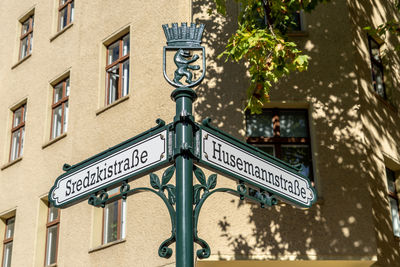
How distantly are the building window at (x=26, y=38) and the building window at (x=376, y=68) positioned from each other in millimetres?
9360

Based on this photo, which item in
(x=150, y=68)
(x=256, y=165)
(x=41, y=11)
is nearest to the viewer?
(x=256, y=165)

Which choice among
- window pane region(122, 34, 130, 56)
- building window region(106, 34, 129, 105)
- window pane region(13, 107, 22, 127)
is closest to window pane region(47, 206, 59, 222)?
building window region(106, 34, 129, 105)

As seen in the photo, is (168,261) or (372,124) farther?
(372,124)

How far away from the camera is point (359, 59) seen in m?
13.1

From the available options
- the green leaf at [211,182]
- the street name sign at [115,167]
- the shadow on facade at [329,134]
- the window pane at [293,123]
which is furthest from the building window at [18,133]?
the green leaf at [211,182]

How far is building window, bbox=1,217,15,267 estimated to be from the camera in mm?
16547

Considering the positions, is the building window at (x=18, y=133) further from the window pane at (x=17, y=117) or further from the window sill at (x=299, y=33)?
the window sill at (x=299, y=33)

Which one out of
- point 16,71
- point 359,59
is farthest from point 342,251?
point 16,71

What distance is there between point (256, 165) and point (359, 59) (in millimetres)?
8943

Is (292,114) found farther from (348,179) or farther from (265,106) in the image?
(348,179)

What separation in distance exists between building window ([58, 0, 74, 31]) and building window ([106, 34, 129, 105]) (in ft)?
8.02

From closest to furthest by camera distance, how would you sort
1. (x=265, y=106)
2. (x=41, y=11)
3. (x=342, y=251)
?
(x=342, y=251), (x=265, y=106), (x=41, y=11)

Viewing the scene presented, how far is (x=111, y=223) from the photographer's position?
44.1 feet

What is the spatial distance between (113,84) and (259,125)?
3.92m
